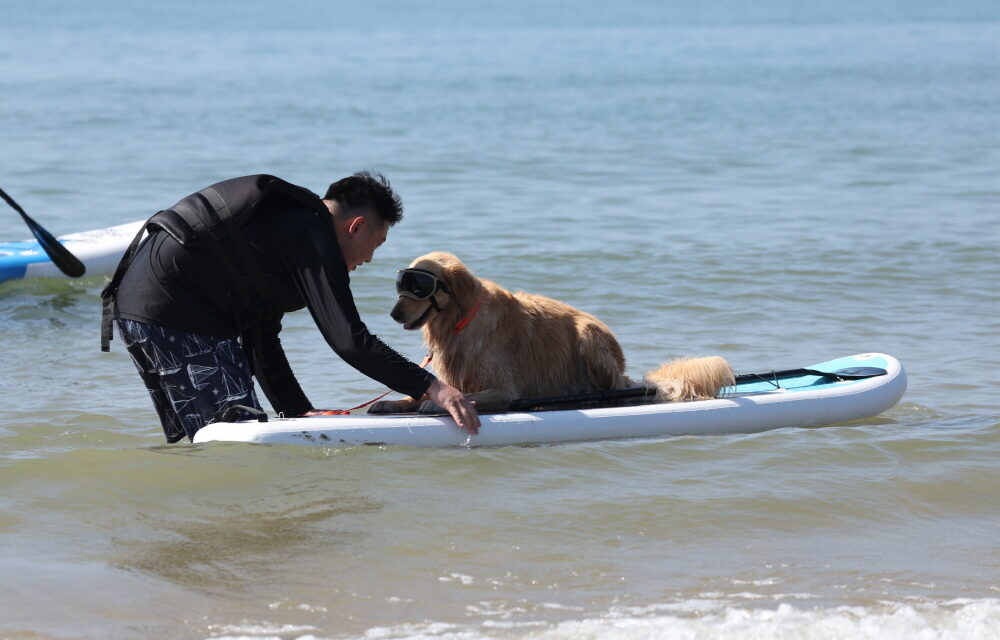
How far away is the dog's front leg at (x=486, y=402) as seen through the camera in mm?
6047

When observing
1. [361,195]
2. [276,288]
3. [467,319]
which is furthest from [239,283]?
[467,319]

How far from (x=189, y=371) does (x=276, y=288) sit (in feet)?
1.79

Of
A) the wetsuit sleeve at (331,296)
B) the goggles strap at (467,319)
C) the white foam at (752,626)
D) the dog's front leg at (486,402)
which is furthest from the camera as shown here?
the dog's front leg at (486,402)

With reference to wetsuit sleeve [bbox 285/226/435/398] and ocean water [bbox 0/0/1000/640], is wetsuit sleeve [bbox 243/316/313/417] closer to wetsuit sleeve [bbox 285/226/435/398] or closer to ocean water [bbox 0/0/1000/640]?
ocean water [bbox 0/0/1000/640]

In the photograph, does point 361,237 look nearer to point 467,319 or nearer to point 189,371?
point 467,319

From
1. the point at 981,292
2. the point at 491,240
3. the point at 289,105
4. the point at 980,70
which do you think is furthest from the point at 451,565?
the point at 980,70

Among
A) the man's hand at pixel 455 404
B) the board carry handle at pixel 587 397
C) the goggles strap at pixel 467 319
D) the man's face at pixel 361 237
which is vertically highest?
the man's face at pixel 361 237

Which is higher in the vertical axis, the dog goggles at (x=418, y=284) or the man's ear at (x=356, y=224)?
the man's ear at (x=356, y=224)

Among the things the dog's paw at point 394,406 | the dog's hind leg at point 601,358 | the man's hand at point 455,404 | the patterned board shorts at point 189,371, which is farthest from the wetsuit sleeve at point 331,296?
the dog's hind leg at point 601,358

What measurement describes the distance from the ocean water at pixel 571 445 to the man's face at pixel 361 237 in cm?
106

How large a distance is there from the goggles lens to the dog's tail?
1410mm

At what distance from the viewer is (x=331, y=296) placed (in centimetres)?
500

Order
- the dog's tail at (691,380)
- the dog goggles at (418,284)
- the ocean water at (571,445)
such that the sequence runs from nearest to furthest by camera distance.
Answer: the ocean water at (571,445)
the dog goggles at (418,284)
the dog's tail at (691,380)

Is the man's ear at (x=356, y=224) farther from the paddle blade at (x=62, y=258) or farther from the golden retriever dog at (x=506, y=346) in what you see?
the paddle blade at (x=62, y=258)
